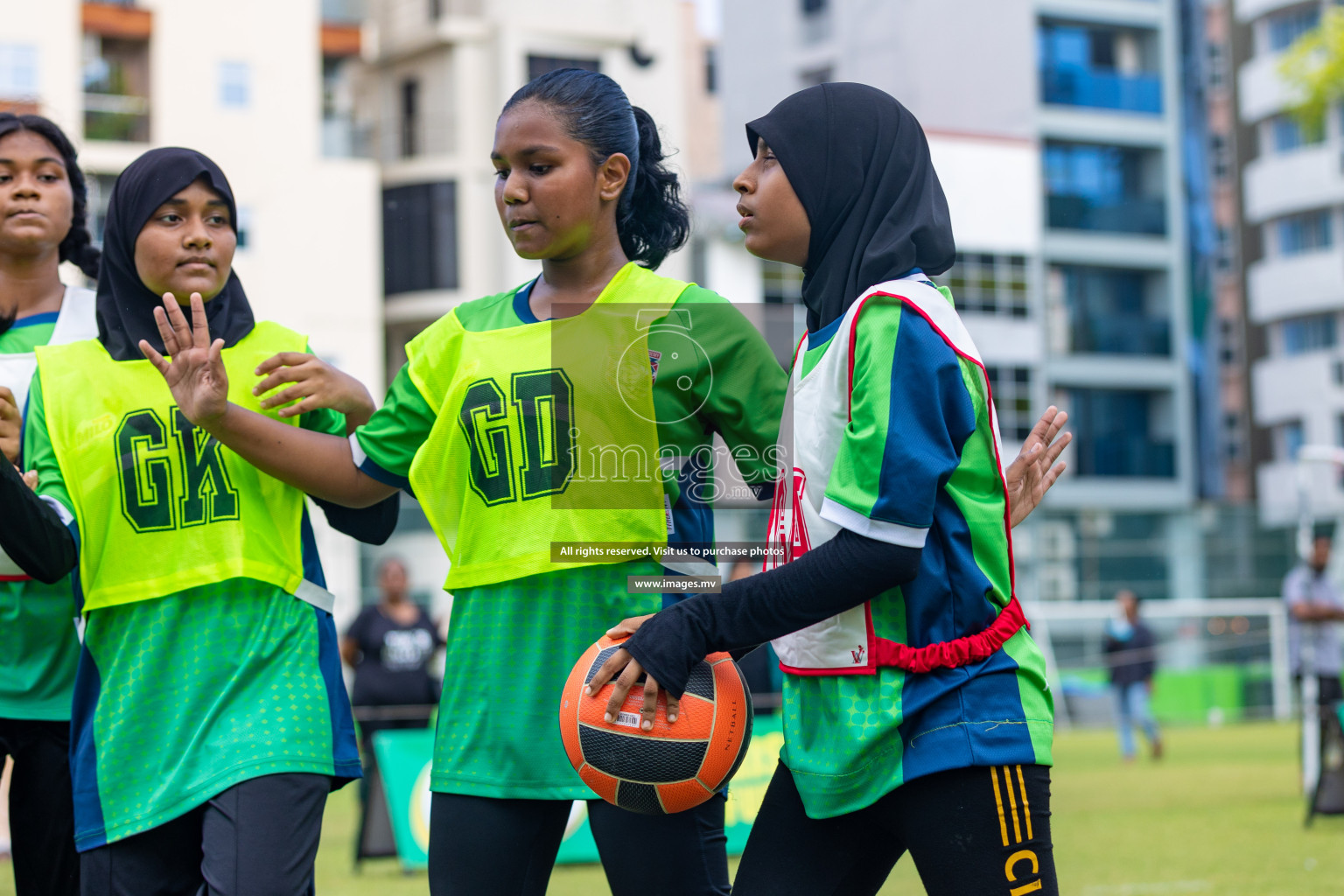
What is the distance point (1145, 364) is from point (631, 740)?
1775 inches

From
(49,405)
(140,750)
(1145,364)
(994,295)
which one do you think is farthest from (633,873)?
(1145,364)

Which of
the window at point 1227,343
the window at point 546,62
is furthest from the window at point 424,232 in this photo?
the window at point 1227,343

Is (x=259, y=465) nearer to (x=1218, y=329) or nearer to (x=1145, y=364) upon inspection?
(x=1145, y=364)

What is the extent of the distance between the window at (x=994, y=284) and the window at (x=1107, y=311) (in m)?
3.55

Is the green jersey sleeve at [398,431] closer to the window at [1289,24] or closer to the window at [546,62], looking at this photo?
the window at [546,62]

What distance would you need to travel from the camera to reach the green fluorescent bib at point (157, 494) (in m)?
3.88

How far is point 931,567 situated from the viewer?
316cm

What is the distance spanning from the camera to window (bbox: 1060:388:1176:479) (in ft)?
149

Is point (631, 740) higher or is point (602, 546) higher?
point (602, 546)

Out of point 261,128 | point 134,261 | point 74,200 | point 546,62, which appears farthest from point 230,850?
point 546,62

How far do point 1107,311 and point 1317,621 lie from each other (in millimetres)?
32938

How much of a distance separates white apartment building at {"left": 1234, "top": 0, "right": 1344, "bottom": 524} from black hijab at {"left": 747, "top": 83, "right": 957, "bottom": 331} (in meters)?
47.4

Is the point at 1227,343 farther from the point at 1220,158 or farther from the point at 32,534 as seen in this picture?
the point at 32,534

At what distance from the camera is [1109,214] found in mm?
46000
